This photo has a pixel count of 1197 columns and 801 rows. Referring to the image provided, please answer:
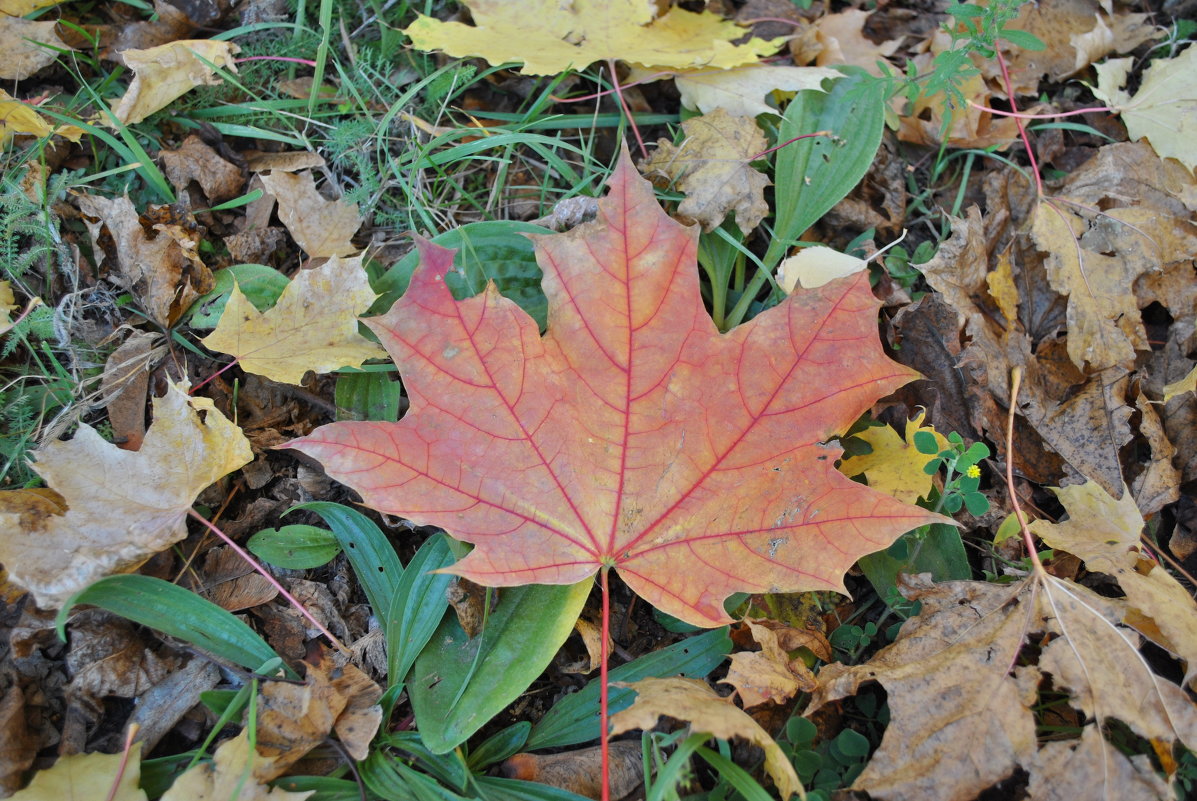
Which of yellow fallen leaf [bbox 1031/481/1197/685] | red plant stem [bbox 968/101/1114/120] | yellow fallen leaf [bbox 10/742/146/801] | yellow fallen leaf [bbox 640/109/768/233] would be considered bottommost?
yellow fallen leaf [bbox 10/742/146/801]

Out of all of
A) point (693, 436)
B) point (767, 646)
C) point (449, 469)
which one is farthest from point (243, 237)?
point (767, 646)

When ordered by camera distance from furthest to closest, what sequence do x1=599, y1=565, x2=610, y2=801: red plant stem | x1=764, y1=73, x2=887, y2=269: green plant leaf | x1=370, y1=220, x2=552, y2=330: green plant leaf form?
x1=764, y1=73, x2=887, y2=269: green plant leaf < x1=370, y1=220, x2=552, y2=330: green plant leaf < x1=599, y1=565, x2=610, y2=801: red plant stem

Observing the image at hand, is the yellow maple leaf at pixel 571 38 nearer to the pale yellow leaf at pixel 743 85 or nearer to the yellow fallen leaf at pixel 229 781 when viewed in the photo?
the pale yellow leaf at pixel 743 85

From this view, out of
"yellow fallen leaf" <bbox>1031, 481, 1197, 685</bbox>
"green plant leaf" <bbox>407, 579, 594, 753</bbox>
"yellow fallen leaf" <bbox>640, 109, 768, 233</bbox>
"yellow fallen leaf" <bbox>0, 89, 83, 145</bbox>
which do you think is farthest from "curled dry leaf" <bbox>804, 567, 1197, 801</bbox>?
"yellow fallen leaf" <bbox>0, 89, 83, 145</bbox>

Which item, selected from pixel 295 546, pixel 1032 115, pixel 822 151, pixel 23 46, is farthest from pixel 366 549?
pixel 1032 115

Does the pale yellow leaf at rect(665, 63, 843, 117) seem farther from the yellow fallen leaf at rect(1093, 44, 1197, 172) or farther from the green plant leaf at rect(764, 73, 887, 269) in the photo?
the yellow fallen leaf at rect(1093, 44, 1197, 172)

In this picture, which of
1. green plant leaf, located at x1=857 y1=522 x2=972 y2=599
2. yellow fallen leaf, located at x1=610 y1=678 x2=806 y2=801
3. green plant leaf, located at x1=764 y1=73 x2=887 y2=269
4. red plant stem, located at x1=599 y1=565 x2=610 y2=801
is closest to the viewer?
yellow fallen leaf, located at x1=610 y1=678 x2=806 y2=801
